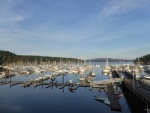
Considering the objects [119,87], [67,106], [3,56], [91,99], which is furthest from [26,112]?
[3,56]

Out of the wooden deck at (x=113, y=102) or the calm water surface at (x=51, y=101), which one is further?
the calm water surface at (x=51, y=101)

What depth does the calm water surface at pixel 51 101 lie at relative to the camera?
4341 centimetres

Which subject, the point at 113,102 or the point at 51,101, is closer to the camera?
the point at 113,102

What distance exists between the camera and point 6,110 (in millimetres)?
43156

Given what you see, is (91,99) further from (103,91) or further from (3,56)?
(3,56)

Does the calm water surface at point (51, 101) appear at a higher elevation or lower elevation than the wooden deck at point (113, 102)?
lower

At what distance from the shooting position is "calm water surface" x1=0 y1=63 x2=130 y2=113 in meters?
43.4

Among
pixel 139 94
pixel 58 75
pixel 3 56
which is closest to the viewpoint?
pixel 139 94

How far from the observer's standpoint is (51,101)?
2019 inches

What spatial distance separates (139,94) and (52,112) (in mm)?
16231

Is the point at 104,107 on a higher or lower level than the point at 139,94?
lower

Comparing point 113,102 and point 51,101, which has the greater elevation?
point 113,102

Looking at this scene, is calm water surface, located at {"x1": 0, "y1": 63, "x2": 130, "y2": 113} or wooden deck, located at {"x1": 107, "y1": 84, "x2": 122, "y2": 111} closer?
wooden deck, located at {"x1": 107, "y1": 84, "x2": 122, "y2": 111}

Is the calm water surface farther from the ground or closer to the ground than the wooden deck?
closer to the ground
